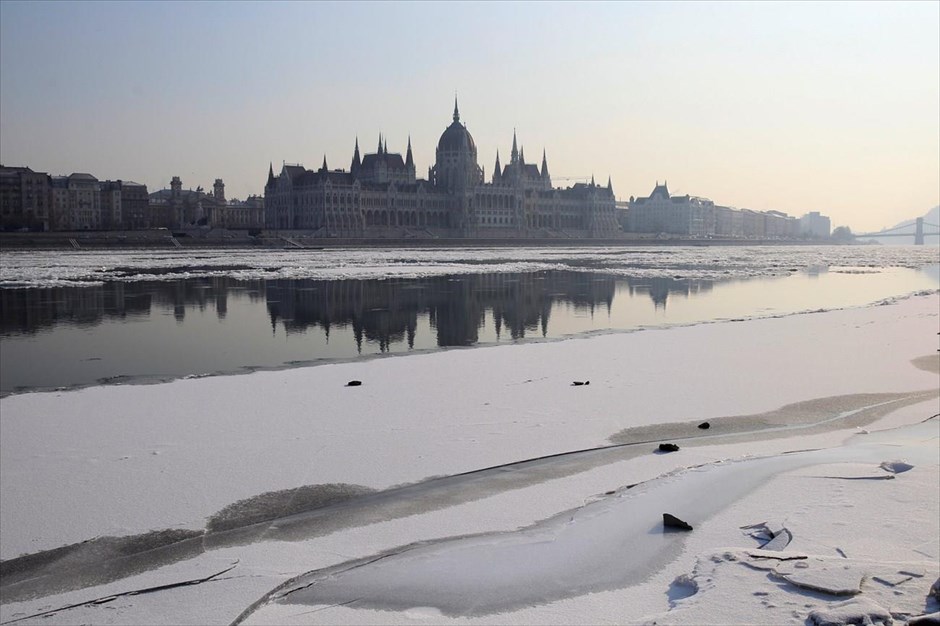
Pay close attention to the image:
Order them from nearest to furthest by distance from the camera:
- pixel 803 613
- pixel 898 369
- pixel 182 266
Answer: pixel 803 613, pixel 898 369, pixel 182 266

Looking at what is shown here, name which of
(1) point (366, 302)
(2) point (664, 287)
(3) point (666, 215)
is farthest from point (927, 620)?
(3) point (666, 215)

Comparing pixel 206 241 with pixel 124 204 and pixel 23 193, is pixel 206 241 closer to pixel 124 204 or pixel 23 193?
pixel 23 193

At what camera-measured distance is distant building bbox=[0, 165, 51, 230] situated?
10925cm

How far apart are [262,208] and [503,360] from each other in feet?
473

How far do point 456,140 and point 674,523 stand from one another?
456 ft

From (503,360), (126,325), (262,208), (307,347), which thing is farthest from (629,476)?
(262,208)

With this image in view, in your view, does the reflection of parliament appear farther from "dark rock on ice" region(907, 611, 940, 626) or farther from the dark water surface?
"dark rock on ice" region(907, 611, 940, 626)

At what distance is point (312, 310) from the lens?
2398 centimetres

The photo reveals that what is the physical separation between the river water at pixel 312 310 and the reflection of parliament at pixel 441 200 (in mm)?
71474

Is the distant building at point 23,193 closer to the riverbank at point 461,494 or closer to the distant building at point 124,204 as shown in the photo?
the distant building at point 124,204

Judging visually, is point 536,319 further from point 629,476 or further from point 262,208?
point 262,208

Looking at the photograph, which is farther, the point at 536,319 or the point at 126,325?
the point at 536,319

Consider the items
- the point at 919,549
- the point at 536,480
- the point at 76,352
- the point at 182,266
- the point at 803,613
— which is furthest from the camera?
the point at 182,266

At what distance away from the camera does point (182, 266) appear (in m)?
47.7
